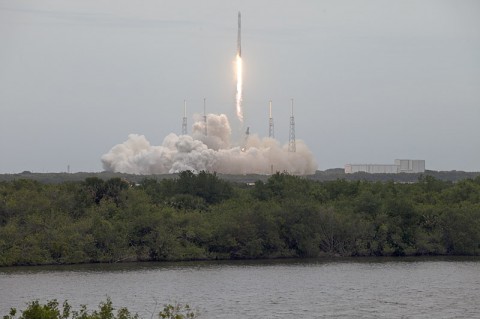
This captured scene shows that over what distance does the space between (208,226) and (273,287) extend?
12308 mm

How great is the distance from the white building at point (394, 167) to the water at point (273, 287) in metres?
74.4

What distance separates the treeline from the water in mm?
1567

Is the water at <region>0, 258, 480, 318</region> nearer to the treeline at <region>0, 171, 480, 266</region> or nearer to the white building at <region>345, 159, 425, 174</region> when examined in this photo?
the treeline at <region>0, 171, 480, 266</region>

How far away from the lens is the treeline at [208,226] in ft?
177

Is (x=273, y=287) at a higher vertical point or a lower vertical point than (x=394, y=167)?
lower

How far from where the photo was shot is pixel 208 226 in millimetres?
56688

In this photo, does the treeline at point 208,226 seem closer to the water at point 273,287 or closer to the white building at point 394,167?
the water at point 273,287

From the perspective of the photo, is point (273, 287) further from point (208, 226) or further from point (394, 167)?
point (394, 167)

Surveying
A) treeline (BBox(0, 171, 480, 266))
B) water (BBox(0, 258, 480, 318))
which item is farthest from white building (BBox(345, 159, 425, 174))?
water (BBox(0, 258, 480, 318))

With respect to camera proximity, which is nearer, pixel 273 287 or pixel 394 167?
pixel 273 287

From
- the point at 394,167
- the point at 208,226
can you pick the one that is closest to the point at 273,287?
the point at 208,226

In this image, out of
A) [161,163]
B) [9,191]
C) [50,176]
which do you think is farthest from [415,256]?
[50,176]

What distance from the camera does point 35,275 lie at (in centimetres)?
4828

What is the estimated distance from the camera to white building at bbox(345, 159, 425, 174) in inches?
5138
